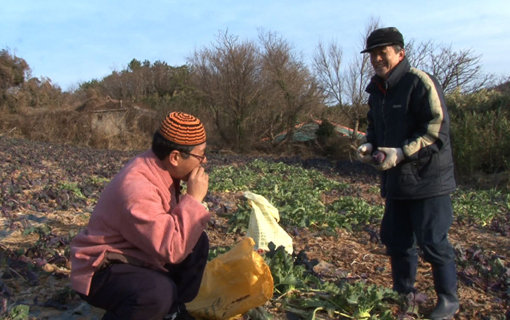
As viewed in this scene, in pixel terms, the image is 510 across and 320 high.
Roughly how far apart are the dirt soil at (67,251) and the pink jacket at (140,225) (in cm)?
71

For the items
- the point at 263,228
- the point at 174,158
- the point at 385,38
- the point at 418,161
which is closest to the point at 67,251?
the point at 263,228

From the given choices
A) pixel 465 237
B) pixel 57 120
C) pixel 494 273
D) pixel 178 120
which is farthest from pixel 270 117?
pixel 178 120

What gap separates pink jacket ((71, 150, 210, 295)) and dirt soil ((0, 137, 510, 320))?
27.9 inches

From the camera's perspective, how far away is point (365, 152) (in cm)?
328

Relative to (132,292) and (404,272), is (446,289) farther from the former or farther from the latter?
(132,292)

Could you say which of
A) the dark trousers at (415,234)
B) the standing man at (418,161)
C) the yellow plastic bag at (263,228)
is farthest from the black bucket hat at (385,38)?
the yellow plastic bag at (263,228)

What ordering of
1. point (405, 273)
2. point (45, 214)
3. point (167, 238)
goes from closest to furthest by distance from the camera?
point (167, 238), point (405, 273), point (45, 214)

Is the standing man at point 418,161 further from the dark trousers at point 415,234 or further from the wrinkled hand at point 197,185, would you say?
the wrinkled hand at point 197,185

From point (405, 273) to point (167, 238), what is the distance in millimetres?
1900

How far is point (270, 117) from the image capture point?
23.3 metres

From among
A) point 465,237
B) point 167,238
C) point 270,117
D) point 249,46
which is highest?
point 249,46

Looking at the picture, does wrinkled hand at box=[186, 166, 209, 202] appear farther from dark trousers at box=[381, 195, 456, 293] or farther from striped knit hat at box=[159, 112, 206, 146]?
dark trousers at box=[381, 195, 456, 293]

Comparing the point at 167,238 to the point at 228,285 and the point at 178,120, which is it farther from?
the point at 228,285

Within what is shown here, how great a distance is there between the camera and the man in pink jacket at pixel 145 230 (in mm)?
2066
